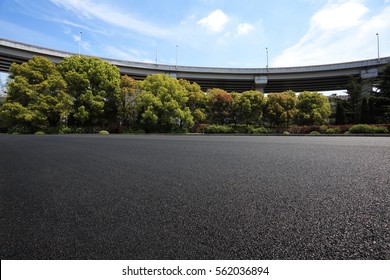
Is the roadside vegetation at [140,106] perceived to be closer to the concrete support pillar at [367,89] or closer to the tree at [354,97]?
the tree at [354,97]

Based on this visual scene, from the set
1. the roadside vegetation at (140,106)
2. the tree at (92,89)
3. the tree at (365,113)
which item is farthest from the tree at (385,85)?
the tree at (92,89)

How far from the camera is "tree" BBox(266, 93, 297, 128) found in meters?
28.0

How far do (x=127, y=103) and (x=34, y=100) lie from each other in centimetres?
1012

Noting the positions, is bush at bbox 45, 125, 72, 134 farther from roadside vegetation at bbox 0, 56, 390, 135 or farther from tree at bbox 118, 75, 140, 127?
tree at bbox 118, 75, 140, 127

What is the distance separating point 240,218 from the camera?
1.76 metres

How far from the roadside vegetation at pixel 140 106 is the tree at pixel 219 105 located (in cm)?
13

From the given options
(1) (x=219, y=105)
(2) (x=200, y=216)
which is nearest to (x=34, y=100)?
(1) (x=219, y=105)

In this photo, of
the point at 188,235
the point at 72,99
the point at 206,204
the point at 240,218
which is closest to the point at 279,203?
the point at 240,218

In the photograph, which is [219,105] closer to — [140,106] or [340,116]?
[140,106]

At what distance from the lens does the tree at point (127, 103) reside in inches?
1100

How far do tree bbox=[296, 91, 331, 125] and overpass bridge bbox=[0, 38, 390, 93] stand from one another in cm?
1097

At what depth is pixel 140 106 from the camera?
25.9 m

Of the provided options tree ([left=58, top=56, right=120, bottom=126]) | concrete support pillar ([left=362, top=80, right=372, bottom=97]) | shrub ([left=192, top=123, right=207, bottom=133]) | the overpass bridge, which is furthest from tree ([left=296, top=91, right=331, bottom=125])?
tree ([left=58, top=56, right=120, bottom=126])
